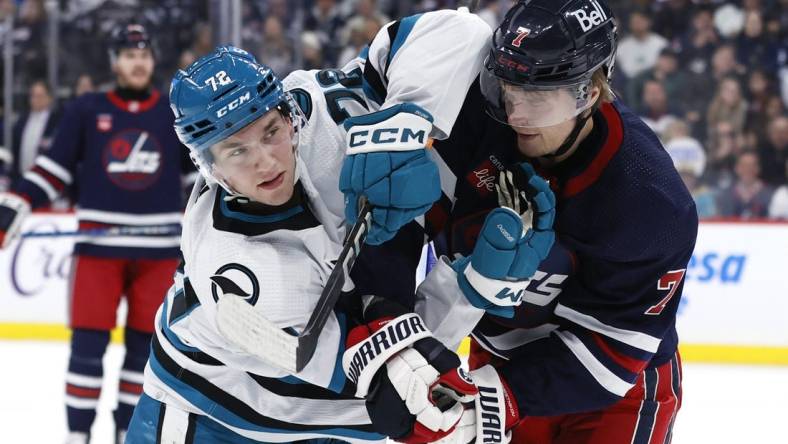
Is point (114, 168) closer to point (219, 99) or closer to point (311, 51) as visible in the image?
point (311, 51)

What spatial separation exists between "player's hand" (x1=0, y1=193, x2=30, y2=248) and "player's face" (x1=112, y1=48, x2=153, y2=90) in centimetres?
57

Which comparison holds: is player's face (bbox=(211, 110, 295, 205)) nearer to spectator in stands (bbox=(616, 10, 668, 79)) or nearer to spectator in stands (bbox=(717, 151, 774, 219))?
spectator in stands (bbox=(717, 151, 774, 219))

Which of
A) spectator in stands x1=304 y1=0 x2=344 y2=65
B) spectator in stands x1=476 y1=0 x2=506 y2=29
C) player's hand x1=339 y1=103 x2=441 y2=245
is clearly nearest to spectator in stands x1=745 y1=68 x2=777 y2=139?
spectator in stands x1=476 y1=0 x2=506 y2=29

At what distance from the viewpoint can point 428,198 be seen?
5.87 ft

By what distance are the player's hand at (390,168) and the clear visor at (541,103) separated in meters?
0.15

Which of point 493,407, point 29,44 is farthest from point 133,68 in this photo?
point 493,407

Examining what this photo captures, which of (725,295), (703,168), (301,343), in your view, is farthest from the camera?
(703,168)

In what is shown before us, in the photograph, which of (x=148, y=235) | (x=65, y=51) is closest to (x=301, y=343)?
(x=148, y=235)

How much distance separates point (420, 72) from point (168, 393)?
784 mm

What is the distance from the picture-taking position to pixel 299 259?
181 cm

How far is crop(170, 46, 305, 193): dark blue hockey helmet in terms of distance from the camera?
5.72 ft

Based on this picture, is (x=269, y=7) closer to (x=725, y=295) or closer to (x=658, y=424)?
(x=725, y=295)

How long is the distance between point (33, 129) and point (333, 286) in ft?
14.3

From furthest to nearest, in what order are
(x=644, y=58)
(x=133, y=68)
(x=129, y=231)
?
(x=644, y=58), (x=133, y=68), (x=129, y=231)
